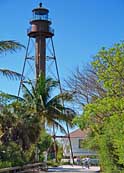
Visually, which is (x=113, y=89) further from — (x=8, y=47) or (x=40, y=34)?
(x=40, y=34)

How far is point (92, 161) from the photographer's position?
60531 mm

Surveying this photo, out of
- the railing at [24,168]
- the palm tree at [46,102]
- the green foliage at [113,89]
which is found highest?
the palm tree at [46,102]

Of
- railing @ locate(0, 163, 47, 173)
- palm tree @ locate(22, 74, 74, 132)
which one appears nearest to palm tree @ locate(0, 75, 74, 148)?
palm tree @ locate(22, 74, 74, 132)

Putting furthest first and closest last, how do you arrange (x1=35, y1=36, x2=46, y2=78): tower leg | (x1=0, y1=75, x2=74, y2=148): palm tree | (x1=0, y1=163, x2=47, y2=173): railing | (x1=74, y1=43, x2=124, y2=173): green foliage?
(x1=35, y1=36, x2=46, y2=78): tower leg
(x1=0, y1=75, x2=74, y2=148): palm tree
(x1=0, y1=163, x2=47, y2=173): railing
(x1=74, y1=43, x2=124, y2=173): green foliage

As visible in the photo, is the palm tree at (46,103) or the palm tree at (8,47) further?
the palm tree at (46,103)

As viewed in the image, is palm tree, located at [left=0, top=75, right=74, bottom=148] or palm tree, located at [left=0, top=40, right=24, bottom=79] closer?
palm tree, located at [left=0, top=40, right=24, bottom=79]

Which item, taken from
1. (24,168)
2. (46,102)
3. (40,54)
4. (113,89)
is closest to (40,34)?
(40,54)

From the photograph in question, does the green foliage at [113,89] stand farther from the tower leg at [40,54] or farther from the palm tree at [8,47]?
the tower leg at [40,54]

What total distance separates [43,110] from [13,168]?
1504 centimetres

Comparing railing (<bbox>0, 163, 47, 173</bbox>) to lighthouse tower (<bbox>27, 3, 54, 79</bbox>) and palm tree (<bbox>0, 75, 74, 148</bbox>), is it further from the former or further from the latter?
lighthouse tower (<bbox>27, 3, 54, 79</bbox>)

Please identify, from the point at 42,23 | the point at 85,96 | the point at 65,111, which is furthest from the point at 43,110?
the point at 42,23

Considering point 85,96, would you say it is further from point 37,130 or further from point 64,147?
point 64,147

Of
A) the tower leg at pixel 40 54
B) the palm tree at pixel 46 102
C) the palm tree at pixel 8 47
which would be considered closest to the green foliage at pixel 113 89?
the palm tree at pixel 8 47

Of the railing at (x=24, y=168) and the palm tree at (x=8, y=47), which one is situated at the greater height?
the palm tree at (x=8, y=47)
